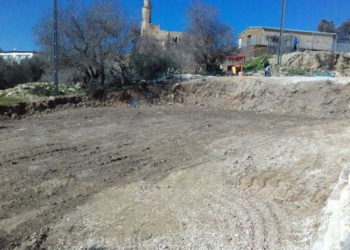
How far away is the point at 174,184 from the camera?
7.02 m

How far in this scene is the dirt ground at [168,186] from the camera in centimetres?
522

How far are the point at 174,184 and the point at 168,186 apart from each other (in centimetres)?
15

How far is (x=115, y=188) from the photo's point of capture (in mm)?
6832

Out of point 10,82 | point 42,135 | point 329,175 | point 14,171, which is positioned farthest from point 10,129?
point 10,82

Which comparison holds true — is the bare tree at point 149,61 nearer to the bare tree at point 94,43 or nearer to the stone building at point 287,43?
the bare tree at point 94,43

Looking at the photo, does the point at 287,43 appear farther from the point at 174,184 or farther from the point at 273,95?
the point at 174,184

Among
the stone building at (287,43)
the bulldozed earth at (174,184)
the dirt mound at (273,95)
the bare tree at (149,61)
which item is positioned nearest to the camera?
the bulldozed earth at (174,184)

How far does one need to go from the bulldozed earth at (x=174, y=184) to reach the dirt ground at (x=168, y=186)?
0.07 ft

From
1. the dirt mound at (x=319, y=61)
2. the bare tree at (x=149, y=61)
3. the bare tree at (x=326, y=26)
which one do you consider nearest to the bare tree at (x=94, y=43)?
the bare tree at (x=149, y=61)

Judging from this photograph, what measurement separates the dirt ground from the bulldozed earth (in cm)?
2

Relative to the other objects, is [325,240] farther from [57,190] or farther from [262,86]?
[262,86]

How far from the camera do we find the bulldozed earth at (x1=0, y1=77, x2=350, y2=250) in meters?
5.15

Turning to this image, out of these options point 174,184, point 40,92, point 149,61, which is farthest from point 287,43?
point 174,184

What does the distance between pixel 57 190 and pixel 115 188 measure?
3.48ft
